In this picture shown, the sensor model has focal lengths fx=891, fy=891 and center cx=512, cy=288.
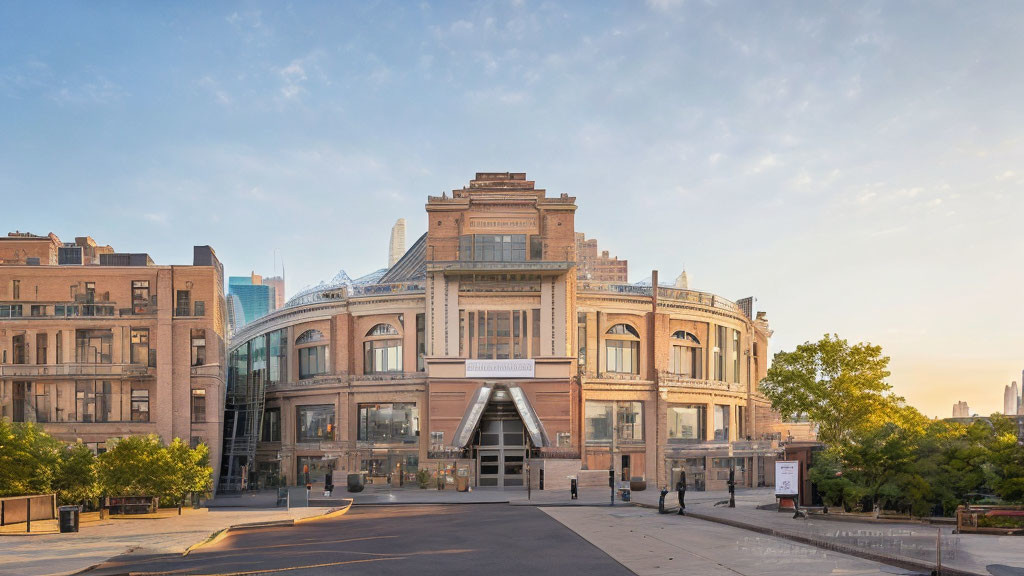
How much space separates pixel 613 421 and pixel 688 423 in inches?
328

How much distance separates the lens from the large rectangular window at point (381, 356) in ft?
252

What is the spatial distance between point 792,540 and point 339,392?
50649 millimetres

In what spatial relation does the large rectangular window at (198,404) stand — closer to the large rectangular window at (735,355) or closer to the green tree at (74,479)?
the green tree at (74,479)

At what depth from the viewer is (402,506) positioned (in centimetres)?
5272

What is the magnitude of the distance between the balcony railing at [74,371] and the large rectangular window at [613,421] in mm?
35667

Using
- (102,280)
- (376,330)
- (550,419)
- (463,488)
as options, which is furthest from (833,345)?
(102,280)

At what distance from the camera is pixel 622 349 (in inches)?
3091

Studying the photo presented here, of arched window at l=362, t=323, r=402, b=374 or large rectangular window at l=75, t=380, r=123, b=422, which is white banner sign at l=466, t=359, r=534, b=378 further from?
large rectangular window at l=75, t=380, r=123, b=422

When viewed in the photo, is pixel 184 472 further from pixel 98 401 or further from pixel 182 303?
pixel 98 401

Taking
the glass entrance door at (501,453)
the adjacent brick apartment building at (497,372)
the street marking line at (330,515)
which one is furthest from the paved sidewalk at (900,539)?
the adjacent brick apartment building at (497,372)

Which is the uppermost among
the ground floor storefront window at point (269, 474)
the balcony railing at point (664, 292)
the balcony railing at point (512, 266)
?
the balcony railing at point (512, 266)

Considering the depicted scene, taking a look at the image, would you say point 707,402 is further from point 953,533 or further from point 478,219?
point 953,533

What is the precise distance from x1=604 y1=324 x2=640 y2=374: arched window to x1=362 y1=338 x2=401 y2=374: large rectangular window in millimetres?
18095

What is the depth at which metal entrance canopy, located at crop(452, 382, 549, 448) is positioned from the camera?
2712 inches
